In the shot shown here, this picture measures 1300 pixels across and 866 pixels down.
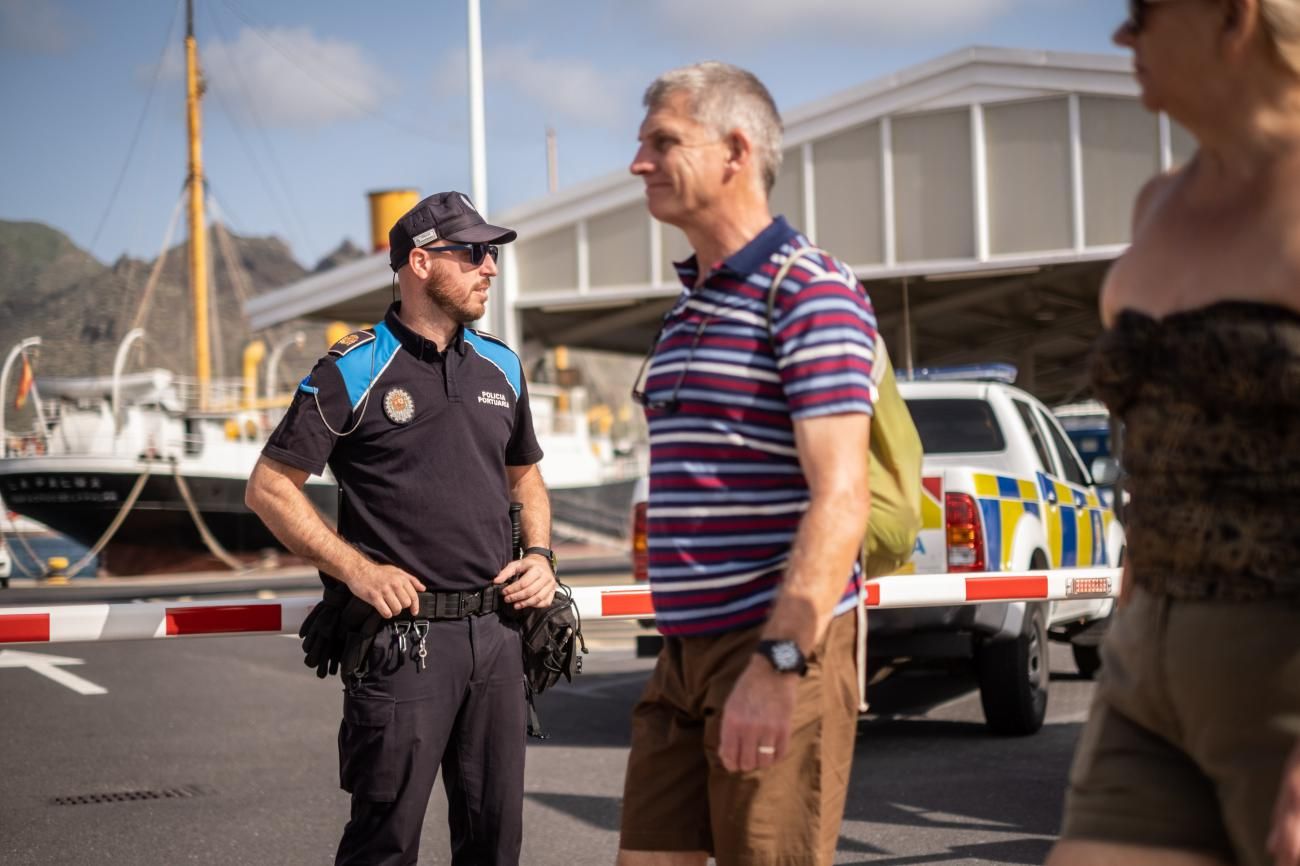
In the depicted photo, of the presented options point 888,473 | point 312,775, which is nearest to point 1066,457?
point 312,775

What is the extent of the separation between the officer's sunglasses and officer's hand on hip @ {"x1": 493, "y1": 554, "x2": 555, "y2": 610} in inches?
90.6

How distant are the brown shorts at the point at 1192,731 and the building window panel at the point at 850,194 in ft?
59.9

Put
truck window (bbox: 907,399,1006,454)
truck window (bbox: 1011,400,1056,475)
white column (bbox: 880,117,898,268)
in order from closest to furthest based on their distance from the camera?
1. truck window (bbox: 907,399,1006,454)
2. truck window (bbox: 1011,400,1056,475)
3. white column (bbox: 880,117,898,268)

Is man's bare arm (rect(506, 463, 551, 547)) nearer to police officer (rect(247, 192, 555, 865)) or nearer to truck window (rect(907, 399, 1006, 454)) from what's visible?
police officer (rect(247, 192, 555, 865))

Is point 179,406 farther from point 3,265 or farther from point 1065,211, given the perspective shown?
point 3,265

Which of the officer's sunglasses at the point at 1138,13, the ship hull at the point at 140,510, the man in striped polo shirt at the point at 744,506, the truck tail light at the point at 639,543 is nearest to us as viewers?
the officer's sunglasses at the point at 1138,13

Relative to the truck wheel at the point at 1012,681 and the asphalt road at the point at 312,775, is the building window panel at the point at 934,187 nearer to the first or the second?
the asphalt road at the point at 312,775

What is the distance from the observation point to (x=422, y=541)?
3.86 meters

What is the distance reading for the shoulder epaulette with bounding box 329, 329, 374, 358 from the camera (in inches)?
153

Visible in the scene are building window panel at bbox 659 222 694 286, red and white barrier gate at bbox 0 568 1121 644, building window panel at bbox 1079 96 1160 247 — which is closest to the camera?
red and white barrier gate at bbox 0 568 1121 644

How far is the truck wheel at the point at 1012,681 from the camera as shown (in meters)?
7.94

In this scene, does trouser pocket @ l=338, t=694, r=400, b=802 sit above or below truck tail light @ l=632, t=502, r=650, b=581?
below

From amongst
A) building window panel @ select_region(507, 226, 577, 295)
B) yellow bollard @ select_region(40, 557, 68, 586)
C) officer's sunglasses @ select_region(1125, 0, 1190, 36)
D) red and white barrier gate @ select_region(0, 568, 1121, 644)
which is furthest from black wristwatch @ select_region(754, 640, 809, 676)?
yellow bollard @ select_region(40, 557, 68, 586)

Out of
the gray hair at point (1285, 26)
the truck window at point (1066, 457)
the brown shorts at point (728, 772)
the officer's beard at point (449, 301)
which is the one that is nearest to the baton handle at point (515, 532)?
the officer's beard at point (449, 301)
